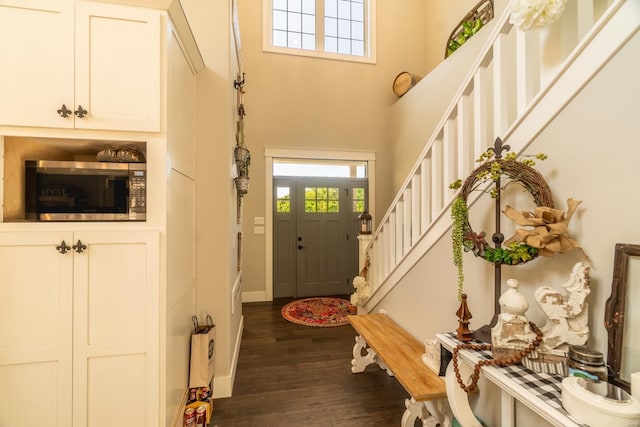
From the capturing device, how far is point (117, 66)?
4.59 feet

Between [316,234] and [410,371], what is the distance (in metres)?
3.34

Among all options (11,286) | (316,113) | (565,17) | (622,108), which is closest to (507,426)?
(622,108)

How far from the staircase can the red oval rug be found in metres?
1.65

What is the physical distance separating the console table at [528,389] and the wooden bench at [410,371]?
0.37m

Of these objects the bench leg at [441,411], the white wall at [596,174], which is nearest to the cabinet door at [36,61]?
the white wall at [596,174]

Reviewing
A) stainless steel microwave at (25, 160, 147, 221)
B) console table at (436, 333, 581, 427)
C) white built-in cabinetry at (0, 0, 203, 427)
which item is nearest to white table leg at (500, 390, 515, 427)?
console table at (436, 333, 581, 427)

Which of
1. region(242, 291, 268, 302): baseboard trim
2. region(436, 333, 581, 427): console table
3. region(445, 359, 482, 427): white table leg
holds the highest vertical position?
region(436, 333, 581, 427): console table

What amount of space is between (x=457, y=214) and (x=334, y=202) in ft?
11.7

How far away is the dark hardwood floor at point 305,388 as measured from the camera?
6.24ft

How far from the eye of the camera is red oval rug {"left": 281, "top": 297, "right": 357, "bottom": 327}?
364 centimetres

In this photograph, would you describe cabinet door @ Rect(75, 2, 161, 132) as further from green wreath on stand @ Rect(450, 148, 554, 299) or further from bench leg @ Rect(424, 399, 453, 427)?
bench leg @ Rect(424, 399, 453, 427)

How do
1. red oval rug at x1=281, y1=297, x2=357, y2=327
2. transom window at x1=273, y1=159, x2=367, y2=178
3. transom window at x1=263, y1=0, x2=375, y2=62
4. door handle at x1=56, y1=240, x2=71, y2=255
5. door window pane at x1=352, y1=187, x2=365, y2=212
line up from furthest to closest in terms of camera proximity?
door window pane at x1=352, y1=187, x2=365, y2=212 < transom window at x1=273, y1=159, x2=367, y2=178 < transom window at x1=263, y1=0, x2=375, y2=62 < red oval rug at x1=281, y1=297, x2=357, y2=327 < door handle at x1=56, y1=240, x2=71, y2=255

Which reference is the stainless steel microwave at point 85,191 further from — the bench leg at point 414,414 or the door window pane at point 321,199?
the door window pane at point 321,199

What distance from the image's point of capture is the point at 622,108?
34.5 inches
